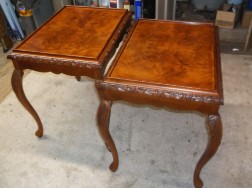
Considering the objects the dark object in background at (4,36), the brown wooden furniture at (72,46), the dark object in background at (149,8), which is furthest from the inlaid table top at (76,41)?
the dark object in background at (4,36)

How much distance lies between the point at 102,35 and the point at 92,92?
0.60 m

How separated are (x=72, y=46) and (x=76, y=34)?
119 mm

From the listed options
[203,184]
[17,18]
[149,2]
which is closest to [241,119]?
Answer: [203,184]

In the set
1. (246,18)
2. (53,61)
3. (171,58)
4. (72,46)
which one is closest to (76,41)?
(72,46)

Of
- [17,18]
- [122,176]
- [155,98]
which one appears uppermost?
[155,98]

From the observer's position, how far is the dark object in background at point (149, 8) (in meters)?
2.29

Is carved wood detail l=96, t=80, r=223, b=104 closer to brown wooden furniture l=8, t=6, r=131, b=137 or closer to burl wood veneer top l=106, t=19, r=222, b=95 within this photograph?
burl wood veneer top l=106, t=19, r=222, b=95

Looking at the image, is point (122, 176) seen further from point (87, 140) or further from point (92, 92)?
point (92, 92)

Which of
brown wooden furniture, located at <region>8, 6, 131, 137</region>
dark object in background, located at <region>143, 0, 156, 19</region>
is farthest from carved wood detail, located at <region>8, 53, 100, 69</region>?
dark object in background, located at <region>143, 0, 156, 19</region>

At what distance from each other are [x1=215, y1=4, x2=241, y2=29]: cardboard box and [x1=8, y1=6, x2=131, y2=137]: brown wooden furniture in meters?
1.08

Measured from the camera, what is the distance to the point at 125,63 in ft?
3.64

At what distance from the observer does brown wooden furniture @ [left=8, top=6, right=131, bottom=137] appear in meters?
1.14

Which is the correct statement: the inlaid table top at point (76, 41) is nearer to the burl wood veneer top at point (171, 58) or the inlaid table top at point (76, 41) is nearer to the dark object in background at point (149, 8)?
the burl wood veneer top at point (171, 58)

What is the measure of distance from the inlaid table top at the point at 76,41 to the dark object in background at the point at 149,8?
Answer: 0.87 metres
